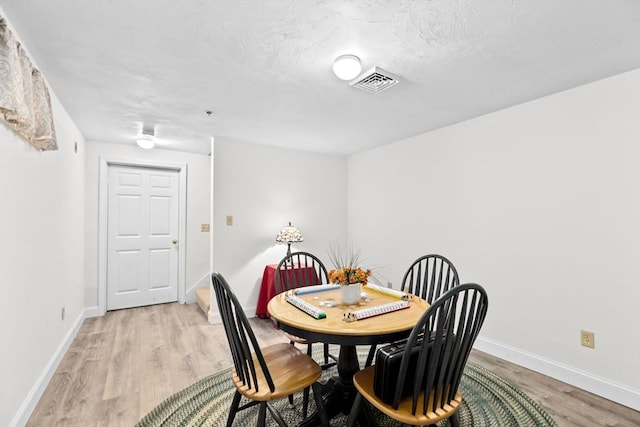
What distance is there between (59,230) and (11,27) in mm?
1680

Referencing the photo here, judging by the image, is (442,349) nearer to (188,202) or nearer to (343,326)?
(343,326)

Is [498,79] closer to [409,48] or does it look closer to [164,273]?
[409,48]

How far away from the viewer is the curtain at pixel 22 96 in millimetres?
1414

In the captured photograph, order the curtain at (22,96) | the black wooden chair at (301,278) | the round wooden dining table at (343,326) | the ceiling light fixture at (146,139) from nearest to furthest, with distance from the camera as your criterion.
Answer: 1. the curtain at (22,96)
2. the round wooden dining table at (343,326)
3. the black wooden chair at (301,278)
4. the ceiling light fixture at (146,139)

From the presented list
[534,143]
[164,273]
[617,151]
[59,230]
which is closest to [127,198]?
[164,273]

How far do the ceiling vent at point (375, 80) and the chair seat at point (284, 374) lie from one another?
184 cm

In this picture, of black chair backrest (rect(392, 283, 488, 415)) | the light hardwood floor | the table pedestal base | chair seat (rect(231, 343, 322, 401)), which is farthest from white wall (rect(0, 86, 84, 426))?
black chair backrest (rect(392, 283, 488, 415))

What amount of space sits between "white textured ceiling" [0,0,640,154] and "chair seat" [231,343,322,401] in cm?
180

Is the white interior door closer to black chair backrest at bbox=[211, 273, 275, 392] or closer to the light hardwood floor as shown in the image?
the light hardwood floor

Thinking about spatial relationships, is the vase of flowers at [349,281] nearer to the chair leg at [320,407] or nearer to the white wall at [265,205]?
the chair leg at [320,407]

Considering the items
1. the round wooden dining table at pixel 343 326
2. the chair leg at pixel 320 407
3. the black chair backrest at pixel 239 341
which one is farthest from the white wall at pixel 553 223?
the black chair backrest at pixel 239 341

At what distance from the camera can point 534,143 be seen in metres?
2.61

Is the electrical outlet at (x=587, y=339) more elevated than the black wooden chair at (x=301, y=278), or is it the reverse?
the black wooden chair at (x=301, y=278)

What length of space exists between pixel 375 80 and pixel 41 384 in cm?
315
